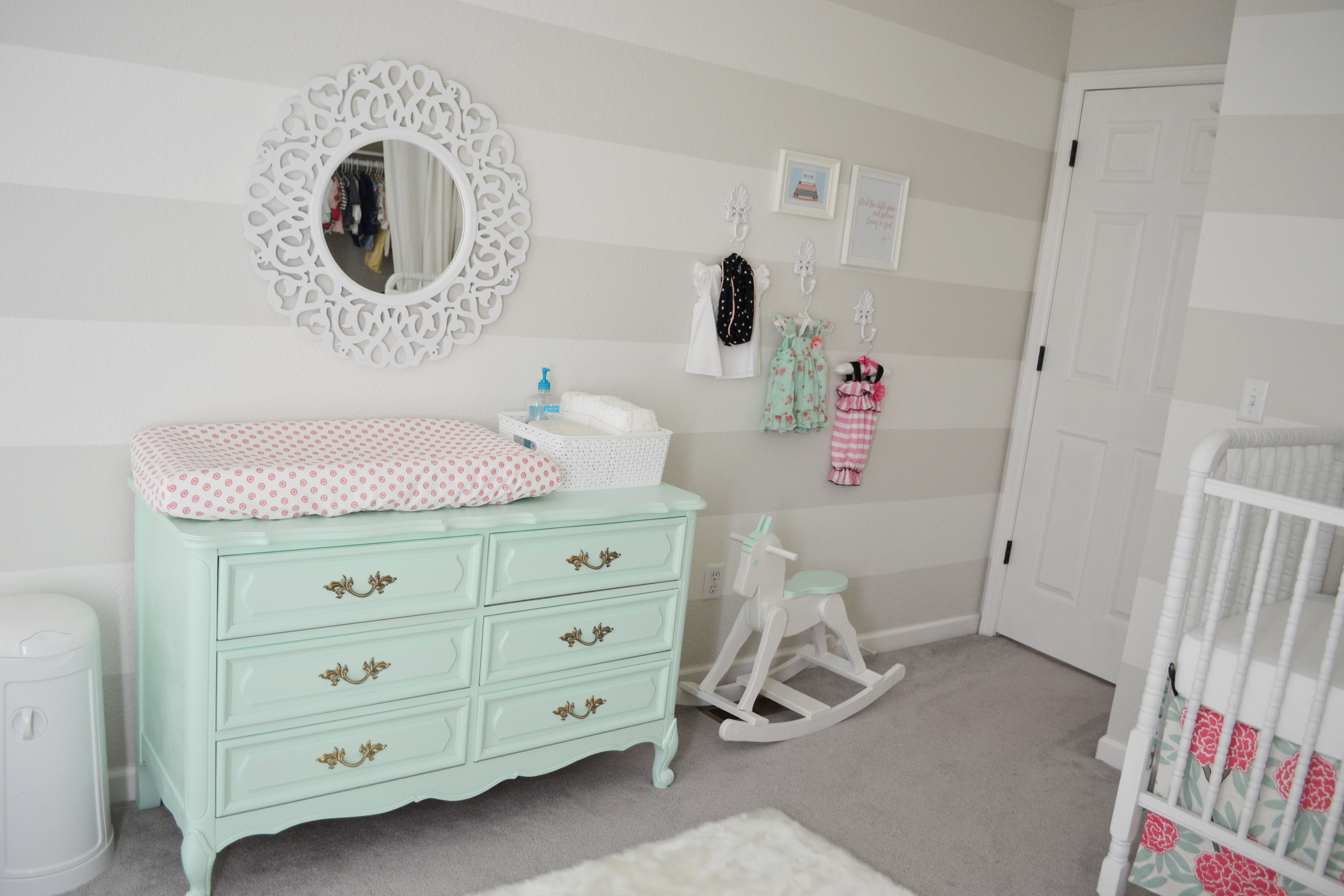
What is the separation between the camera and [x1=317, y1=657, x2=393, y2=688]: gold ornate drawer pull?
1946mm

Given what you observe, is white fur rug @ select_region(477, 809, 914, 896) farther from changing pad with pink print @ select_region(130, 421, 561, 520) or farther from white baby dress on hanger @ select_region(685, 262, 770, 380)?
white baby dress on hanger @ select_region(685, 262, 770, 380)

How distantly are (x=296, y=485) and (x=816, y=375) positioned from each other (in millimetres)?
1786

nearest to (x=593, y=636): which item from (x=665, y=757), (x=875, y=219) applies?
(x=665, y=757)

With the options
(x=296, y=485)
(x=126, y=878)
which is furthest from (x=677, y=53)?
(x=126, y=878)

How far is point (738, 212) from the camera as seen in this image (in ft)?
9.48

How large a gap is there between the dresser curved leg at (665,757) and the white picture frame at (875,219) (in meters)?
1.61

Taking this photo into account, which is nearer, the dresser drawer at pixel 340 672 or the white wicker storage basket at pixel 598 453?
the dresser drawer at pixel 340 672

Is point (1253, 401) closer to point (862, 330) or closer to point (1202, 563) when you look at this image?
point (1202, 563)

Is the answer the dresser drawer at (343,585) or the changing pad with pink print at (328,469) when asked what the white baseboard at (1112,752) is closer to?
the changing pad with pink print at (328,469)

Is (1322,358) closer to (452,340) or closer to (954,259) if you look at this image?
(954,259)

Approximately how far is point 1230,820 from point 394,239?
7.29ft

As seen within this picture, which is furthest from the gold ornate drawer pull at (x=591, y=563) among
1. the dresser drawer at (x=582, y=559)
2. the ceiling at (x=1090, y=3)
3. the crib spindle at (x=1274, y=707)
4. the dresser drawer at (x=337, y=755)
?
the ceiling at (x=1090, y=3)

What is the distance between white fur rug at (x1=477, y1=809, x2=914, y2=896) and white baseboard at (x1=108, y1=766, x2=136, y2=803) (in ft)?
2.93

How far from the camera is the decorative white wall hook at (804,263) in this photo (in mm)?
3082
